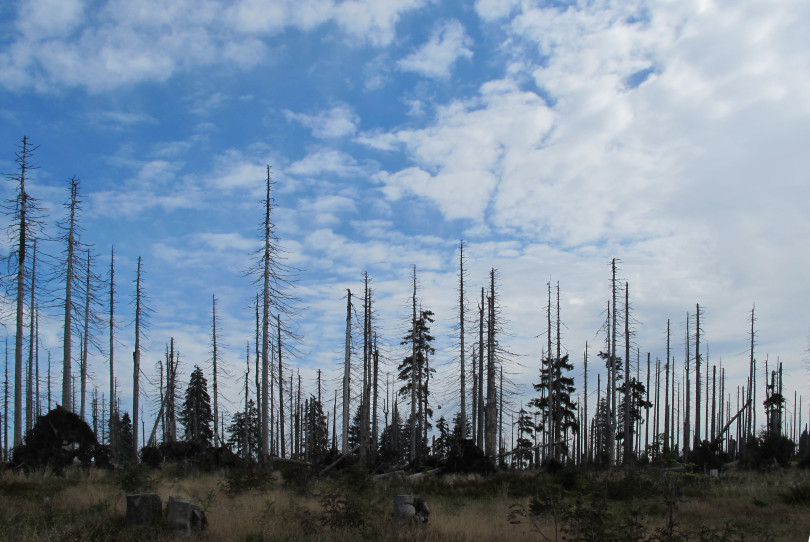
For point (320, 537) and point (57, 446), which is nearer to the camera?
point (320, 537)

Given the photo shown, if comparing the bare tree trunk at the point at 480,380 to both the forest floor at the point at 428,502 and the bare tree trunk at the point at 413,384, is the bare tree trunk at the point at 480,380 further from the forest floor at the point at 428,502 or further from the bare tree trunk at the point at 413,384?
the forest floor at the point at 428,502

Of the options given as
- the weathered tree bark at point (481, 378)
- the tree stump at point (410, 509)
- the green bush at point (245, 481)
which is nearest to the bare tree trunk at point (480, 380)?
the weathered tree bark at point (481, 378)

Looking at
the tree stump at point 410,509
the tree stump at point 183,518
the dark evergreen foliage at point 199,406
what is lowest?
the dark evergreen foliage at point 199,406

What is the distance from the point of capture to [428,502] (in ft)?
50.0

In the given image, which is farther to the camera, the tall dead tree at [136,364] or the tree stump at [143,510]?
the tall dead tree at [136,364]

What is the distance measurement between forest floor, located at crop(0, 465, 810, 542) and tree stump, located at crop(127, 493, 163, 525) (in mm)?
195

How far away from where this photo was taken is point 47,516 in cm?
1014

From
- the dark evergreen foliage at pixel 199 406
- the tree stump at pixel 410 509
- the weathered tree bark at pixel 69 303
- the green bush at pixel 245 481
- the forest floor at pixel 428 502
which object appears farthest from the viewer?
the dark evergreen foliage at pixel 199 406

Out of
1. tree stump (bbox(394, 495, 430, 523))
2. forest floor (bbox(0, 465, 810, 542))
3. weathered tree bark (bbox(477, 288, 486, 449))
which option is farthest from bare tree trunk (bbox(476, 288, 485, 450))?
tree stump (bbox(394, 495, 430, 523))

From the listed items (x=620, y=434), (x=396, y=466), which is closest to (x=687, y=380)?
(x=620, y=434)

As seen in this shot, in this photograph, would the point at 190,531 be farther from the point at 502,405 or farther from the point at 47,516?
the point at 502,405

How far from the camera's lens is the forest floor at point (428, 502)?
8791mm

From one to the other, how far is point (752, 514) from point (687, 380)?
37.4 metres

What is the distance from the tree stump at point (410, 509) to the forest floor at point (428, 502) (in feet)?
0.82
